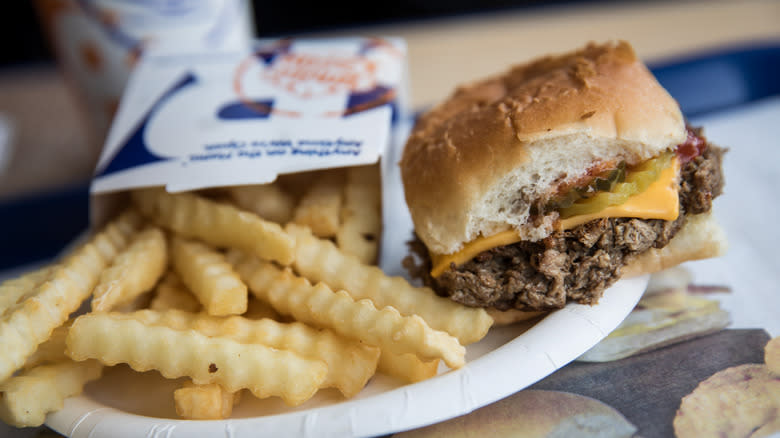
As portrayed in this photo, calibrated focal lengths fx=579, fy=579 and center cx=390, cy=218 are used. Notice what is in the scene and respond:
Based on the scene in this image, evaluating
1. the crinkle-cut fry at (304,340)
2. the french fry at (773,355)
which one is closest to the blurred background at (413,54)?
the french fry at (773,355)

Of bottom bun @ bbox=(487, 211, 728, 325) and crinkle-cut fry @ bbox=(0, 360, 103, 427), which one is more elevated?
bottom bun @ bbox=(487, 211, 728, 325)

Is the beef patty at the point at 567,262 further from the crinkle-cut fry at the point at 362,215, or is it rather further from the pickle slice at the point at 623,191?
the crinkle-cut fry at the point at 362,215

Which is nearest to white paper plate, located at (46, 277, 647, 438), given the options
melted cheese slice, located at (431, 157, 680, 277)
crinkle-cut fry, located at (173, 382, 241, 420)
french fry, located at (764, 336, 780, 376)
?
crinkle-cut fry, located at (173, 382, 241, 420)

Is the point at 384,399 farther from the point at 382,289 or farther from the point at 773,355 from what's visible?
the point at 773,355

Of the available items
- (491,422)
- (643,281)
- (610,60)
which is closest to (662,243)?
(643,281)

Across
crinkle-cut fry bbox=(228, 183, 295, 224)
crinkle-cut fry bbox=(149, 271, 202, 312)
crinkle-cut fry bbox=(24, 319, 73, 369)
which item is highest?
crinkle-cut fry bbox=(228, 183, 295, 224)

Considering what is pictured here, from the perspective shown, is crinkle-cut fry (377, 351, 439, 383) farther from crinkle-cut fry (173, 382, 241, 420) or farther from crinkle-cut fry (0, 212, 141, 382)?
crinkle-cut fry (0, 212, 141, 382)

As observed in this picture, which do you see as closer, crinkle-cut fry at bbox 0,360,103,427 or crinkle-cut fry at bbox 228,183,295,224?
crinkle-cut fry at bbox 0,360,103,427

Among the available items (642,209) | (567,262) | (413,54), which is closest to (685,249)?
(642,209)
